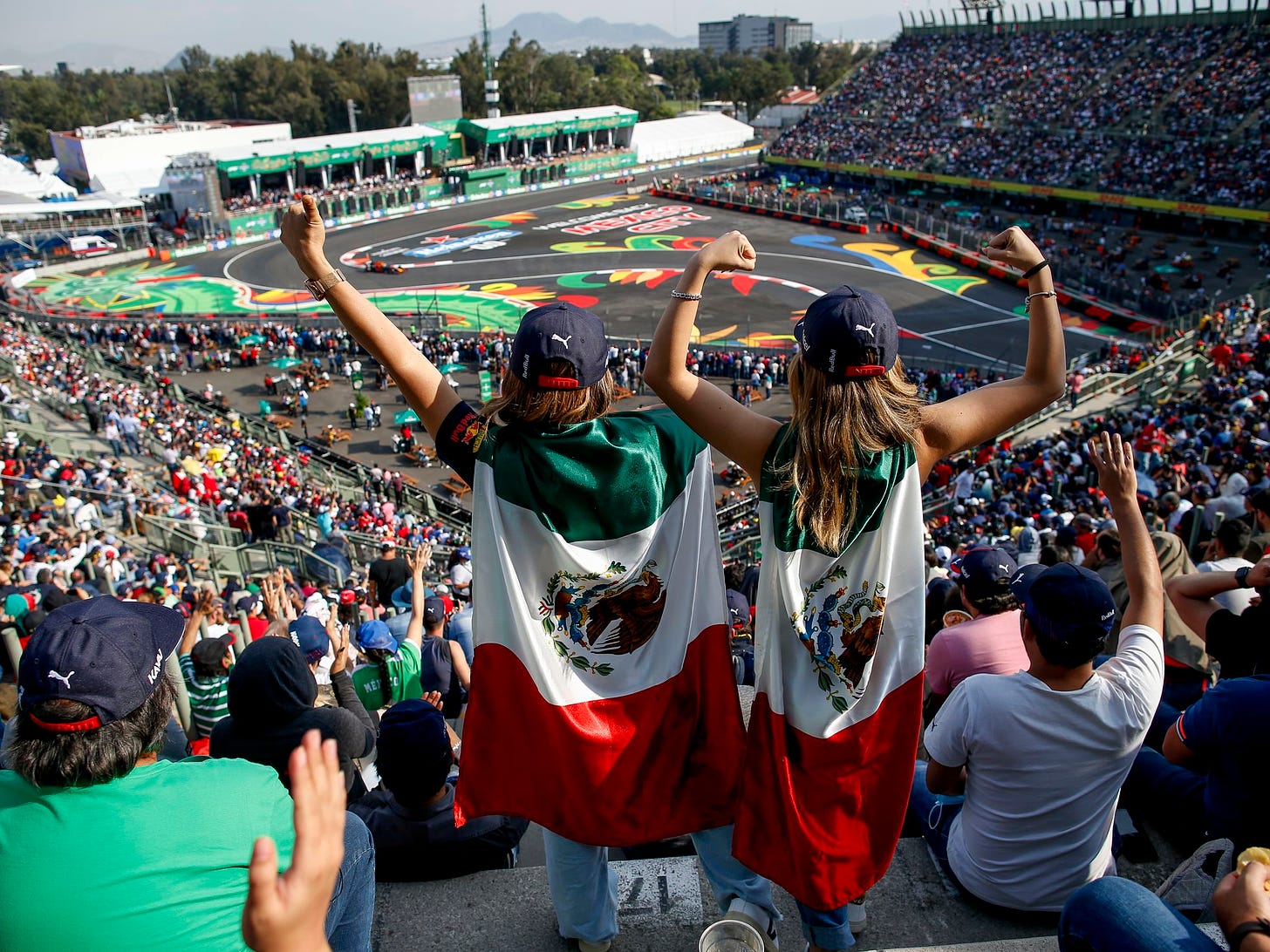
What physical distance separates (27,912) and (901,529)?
6.47 feet

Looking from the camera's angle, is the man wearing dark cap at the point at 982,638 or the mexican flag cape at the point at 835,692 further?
the man wearing dark cap at the point at 982,638

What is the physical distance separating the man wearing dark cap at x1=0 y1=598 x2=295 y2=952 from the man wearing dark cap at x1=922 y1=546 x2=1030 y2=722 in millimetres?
2275

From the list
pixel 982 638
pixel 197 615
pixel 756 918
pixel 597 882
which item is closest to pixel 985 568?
pixel 982 638

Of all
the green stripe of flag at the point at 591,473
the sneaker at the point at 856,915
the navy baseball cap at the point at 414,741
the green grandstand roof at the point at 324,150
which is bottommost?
the sneaker at the point at 856,915

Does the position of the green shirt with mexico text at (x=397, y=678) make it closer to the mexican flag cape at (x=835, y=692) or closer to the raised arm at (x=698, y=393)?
the mexican flag cape at (x=835, y=692)

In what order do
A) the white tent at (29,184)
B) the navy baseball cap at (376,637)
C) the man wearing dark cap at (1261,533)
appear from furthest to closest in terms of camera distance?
the white tent at (29,184), the man wearing dark cap at (1261,533), the navy baseball cap at (376,637)

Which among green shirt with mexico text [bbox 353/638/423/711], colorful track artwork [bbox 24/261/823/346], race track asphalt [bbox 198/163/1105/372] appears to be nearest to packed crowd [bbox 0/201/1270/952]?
green shirt with mexico text [bbox 353/638/423/711]

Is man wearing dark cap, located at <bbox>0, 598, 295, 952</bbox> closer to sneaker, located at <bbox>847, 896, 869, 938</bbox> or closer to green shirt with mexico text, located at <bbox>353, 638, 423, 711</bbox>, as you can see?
sneaker, located at <bbox>847, 896, 869, 938</bbox>

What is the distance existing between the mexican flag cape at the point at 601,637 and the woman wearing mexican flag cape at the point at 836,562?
0.49 ft

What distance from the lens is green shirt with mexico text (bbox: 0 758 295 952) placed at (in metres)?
1.57

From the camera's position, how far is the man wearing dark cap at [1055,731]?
2357 millimetres

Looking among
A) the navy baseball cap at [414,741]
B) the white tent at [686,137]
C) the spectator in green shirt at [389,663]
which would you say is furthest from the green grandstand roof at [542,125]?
the navy baseball cap at [414,741]

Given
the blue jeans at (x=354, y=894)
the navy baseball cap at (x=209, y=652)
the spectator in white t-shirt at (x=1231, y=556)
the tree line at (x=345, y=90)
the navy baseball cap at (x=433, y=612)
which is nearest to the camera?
the blue jeans at (x=354, y=894)

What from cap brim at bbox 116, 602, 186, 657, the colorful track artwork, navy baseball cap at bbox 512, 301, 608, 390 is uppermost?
navy baseball cap at bbox 512, 301, 608, 390
